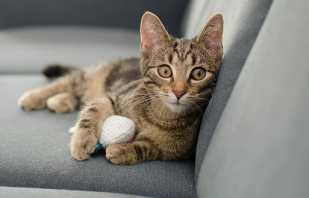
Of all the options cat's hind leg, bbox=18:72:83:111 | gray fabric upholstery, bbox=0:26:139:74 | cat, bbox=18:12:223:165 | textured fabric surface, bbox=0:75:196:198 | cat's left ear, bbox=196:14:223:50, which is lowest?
gray fabric upholstery, bbox=0:26:139:74

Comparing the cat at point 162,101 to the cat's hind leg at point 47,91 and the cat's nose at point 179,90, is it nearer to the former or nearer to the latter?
the cat's nose at point 179,90

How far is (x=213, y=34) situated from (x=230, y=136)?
16.6 inches

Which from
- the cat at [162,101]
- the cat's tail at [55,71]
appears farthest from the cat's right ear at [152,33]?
the cat's tail at [55,71]

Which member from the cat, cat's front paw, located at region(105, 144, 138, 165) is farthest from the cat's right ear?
cat's front paw, located at region(105, 144, 138, 165)

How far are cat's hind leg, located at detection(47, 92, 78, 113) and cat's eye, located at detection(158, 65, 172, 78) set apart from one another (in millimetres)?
536

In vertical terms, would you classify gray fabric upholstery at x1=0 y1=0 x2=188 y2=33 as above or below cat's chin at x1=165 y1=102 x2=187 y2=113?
below

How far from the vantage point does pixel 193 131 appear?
145cm

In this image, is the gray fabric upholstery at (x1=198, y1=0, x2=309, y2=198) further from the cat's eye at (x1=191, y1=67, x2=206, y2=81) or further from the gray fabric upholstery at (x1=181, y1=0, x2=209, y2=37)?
the gray fabric upholstery at (x1=181, y1=0, x2=209, y2=37)

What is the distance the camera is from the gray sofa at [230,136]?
85cm

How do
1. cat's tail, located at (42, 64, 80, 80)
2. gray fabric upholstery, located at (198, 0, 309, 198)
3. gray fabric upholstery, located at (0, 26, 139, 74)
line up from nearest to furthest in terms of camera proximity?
gray fabric upholstery, located at (198, 0, 309, 198) < cat's tail, located at (42, 64, 80, 80) < gray fabric upholstery, located at (0, 26, 139, 74)

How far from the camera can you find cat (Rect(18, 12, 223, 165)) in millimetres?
1376

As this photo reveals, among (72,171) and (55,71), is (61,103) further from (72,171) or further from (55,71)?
(72,171)

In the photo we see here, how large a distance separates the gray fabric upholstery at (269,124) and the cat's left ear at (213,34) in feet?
0.88

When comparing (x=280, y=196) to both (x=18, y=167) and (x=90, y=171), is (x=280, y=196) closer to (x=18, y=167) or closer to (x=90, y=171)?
(x=90, y=171)
